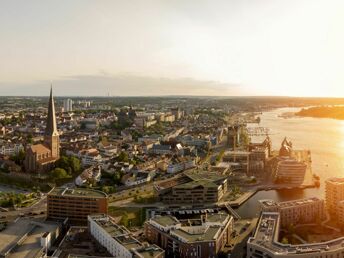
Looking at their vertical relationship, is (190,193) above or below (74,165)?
below

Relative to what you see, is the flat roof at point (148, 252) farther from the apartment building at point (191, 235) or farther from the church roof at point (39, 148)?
the church roof at point (39, 148)

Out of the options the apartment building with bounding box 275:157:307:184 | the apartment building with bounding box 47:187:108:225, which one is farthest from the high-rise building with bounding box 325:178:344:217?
the apartment building with bounding box 47:187:108:225

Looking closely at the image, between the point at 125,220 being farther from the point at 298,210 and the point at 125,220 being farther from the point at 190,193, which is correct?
the point at 298,210

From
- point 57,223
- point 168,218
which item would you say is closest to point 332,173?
point 168,218

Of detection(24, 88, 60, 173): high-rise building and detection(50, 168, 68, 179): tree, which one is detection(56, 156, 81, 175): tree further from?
detection(50, 168, 68, 179): tree

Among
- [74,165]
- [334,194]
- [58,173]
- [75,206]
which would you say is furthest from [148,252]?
[74,165]

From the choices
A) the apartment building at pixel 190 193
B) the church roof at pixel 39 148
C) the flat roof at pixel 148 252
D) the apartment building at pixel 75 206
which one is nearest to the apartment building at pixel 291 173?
the apartment building at pixel 190 193
